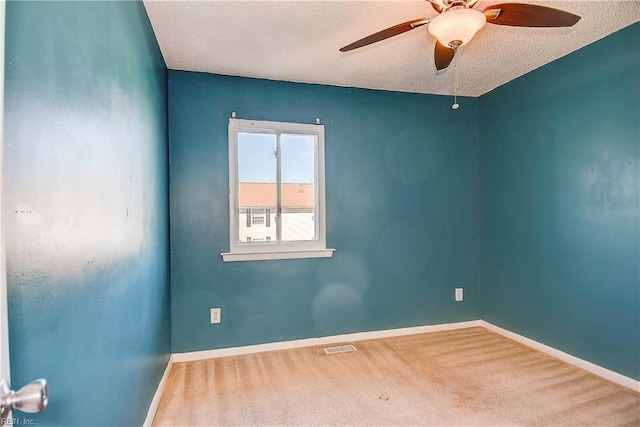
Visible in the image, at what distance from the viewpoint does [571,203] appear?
105 inches

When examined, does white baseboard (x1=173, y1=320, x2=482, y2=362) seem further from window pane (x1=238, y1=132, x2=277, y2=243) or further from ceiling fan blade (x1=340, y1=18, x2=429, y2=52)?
ceiling fan blade (x1=340, y1=18, x2=429, y2=52)

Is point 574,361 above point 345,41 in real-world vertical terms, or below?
below

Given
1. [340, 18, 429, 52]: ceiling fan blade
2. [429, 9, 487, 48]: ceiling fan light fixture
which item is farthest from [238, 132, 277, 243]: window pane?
[429, 9, 487, 48]: ceiling fan light fixture

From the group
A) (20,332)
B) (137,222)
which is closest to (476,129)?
(137,222)

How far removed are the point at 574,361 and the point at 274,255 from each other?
2.52m

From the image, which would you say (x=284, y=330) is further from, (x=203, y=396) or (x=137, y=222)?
(x=137, y=222)

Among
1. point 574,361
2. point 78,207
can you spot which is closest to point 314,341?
point 574,361

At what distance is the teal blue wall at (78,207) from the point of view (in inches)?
29.2

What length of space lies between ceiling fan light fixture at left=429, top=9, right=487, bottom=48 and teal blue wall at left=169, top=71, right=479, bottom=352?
1.61m

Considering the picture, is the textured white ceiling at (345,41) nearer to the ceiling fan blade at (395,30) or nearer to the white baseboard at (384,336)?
the ceiling fan blade at (395,30)

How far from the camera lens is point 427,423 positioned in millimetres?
1970

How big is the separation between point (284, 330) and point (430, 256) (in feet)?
5.32

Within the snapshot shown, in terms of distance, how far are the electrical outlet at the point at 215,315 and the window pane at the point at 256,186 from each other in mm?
616

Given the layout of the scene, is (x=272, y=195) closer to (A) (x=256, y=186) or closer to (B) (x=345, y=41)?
(A) (x=256, y=186)
